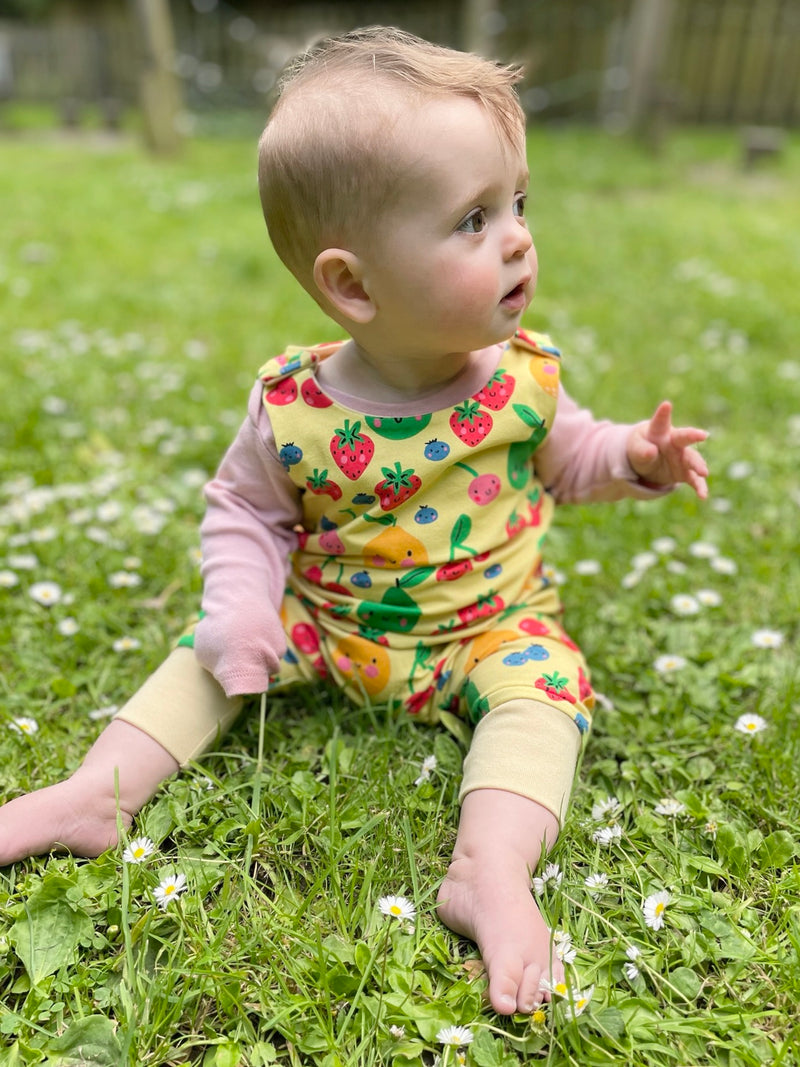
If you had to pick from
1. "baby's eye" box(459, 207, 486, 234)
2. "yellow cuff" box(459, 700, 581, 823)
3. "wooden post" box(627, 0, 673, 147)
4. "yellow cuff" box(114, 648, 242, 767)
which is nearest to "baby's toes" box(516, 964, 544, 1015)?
"yellow cuff" box(459, 700, 581, 823)

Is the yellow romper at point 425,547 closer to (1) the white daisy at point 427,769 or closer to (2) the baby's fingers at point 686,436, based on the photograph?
(1) the white daisy at point 427,769

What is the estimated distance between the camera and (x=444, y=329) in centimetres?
156

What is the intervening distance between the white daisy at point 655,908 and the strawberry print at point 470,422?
80cm

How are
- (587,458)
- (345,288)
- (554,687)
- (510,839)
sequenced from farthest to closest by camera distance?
(587,458) < (554,687) < (345,288) < (510,839)

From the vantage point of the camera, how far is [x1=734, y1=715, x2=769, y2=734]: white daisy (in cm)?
177

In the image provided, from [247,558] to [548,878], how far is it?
2.46 feet

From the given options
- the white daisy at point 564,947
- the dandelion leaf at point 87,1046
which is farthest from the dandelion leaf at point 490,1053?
the dandelion leaf at point 87,1046

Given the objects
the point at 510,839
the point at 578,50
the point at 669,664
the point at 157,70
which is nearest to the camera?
the point at 510,839

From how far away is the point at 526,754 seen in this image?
5.21 feet

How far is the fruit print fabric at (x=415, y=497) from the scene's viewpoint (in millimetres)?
1724

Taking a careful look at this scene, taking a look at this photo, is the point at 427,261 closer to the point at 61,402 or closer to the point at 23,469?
the point at 23,469

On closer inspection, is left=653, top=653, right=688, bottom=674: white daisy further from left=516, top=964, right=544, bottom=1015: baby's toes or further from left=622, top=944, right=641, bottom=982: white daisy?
left=516, top=964, right=544, bottom=1015: baby's toes

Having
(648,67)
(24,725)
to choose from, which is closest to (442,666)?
(24,725)

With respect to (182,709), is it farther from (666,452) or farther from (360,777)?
(666,452)
